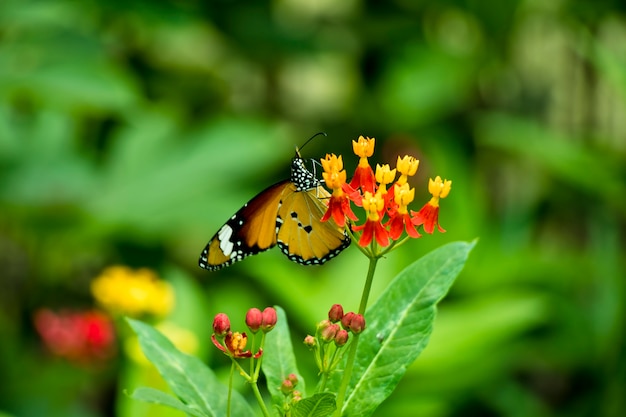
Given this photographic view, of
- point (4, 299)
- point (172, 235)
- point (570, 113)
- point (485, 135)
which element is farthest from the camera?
point (570, 113)

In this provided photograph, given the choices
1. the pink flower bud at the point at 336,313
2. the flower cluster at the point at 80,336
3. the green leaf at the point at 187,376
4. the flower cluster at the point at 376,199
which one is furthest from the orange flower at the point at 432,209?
the flower cluster at the point at 80,336

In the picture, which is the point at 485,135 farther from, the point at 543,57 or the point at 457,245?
the point at 457,245

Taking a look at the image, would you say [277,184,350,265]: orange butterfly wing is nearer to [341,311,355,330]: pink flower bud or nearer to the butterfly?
the butterfly

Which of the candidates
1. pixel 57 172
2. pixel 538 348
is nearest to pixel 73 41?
pixel 57 172

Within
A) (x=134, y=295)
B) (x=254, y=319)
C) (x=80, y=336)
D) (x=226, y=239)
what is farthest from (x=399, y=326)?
(x=80, y=336)

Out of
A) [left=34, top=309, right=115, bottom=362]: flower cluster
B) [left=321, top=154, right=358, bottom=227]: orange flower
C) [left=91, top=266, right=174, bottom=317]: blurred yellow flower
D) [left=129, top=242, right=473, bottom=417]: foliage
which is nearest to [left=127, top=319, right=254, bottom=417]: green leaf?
[left=129, top=242, right=473, bottom=417]: foliage

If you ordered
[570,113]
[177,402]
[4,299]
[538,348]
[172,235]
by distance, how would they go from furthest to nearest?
[570,113]
[4,299]
[172,235]
[538,348]
[177,402]

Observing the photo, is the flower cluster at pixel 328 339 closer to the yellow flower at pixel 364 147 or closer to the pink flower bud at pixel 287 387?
the pink flower bud at pixel 287 387
